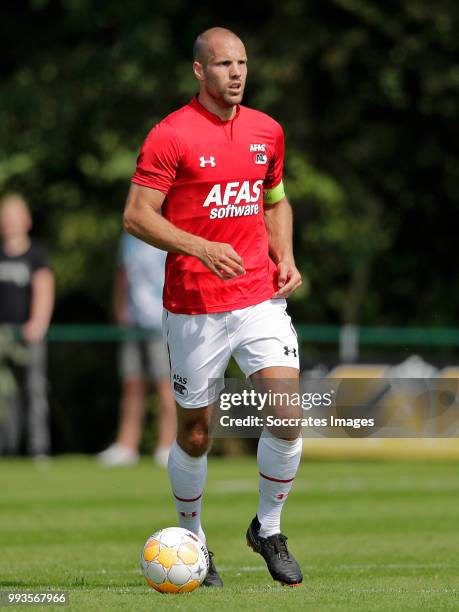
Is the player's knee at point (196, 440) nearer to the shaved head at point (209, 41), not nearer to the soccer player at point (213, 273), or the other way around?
the soccer player at point (213, 273)

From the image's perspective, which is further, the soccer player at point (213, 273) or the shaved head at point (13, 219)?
the shaved head at point (13, 219)

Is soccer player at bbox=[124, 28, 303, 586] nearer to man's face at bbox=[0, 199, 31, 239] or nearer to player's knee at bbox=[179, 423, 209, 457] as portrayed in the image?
player's knee at bbox=[179, 423, 209, 457]

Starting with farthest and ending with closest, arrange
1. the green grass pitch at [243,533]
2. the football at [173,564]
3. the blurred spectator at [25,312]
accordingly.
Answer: the blurred spectator at [25,312]
the football at [173,564]
the green grass pitch at [243,533]

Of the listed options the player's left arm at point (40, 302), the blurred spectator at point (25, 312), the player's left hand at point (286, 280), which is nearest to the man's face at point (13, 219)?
the blurred spectator at point (25, 312)

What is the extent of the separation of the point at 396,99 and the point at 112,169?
3917 mm

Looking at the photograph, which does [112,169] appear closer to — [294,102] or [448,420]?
[294,102]

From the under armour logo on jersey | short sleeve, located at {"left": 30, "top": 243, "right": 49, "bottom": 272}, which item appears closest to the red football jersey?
the under armour logo on jersey

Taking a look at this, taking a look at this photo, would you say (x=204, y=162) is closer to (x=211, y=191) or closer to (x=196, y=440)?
(x=211, y=191)

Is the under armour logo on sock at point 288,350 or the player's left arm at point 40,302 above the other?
the under armour logo on sock at point 288,350

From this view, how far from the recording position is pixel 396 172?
20.4m

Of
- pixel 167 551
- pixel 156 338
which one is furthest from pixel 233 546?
pixel 156 338

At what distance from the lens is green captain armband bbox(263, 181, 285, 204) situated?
7719mm

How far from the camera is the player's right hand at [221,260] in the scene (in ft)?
22.8

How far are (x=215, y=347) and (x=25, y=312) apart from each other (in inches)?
358
